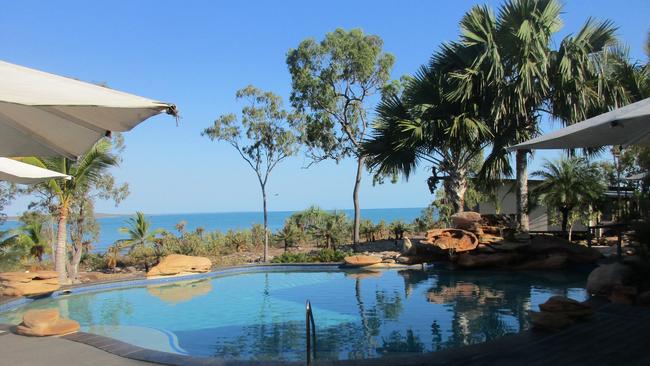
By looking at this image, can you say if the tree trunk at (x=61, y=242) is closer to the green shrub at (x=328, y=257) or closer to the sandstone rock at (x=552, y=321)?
the green shrub at (x=328, y=257)

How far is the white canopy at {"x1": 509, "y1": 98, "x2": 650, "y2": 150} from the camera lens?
14.7 ft

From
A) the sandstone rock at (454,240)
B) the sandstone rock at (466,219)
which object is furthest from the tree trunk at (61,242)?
the sandstone rock at (466,219)

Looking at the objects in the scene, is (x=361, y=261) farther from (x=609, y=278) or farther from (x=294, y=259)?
(x=609, y=278)

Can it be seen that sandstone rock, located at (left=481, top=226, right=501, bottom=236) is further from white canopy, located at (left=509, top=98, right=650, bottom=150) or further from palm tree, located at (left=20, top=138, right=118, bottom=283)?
palm tree, located at (left=20, top=138, right=118, bottom=283)

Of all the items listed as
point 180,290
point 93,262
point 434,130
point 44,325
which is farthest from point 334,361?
point 93,262

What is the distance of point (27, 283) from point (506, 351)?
32.4 ft

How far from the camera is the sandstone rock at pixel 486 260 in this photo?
1280 cm

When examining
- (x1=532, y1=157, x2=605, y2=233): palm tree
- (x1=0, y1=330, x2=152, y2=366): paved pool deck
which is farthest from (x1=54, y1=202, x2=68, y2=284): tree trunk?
(x1=532, y1=157, x2=605, y2=233): palm tree

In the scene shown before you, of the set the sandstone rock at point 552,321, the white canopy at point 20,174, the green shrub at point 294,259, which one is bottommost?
the green shrub at point 294,259

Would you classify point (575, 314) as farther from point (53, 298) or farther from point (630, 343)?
point (53, 298)

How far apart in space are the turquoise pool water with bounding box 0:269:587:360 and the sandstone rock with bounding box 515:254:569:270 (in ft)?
1.51

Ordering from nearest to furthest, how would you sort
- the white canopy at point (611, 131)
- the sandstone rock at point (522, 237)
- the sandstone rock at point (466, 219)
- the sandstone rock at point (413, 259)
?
the white canopy at point (611, 131), the sandstone rock at point (522, 237), the sandstone rock at point (466, 219), the sandstone rock at point (413, 259)

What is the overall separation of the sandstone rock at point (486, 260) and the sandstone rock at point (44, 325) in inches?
382

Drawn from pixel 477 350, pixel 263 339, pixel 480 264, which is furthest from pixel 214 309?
pixel 480 264
